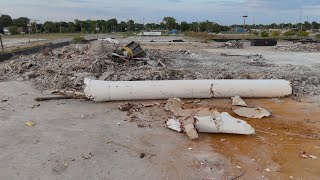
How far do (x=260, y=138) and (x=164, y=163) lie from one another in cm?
275

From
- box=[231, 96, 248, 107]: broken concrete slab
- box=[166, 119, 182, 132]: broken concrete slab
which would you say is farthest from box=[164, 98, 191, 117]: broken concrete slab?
box=[231, 96, 248, 107]: broken concrete slab

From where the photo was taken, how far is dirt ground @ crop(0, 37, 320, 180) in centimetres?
606

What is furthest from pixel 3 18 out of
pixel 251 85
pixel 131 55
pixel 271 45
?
pixel 251 85

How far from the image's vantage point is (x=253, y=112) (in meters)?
9.53

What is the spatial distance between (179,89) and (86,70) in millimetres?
4994

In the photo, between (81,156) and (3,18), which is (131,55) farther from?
(3,18)

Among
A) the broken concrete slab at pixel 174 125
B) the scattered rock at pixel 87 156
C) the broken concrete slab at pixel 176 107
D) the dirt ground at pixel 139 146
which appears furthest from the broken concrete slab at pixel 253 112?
the scattered rock at pixel 87 156

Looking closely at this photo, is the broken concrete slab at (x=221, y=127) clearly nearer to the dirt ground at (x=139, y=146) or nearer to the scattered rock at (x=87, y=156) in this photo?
the dirt ground at (x=139, y=146)

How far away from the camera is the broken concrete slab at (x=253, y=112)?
9406 mm

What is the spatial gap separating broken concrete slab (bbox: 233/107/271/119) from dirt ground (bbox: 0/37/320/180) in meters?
0.21

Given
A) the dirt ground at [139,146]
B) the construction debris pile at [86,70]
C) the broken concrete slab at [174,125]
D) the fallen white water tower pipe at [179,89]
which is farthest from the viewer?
the construction debris pile at [86,70]

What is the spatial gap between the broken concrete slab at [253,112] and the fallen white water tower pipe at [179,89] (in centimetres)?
130

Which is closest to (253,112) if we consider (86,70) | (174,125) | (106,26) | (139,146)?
(174,125)

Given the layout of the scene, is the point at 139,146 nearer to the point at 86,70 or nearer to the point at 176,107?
the point at 176,107
